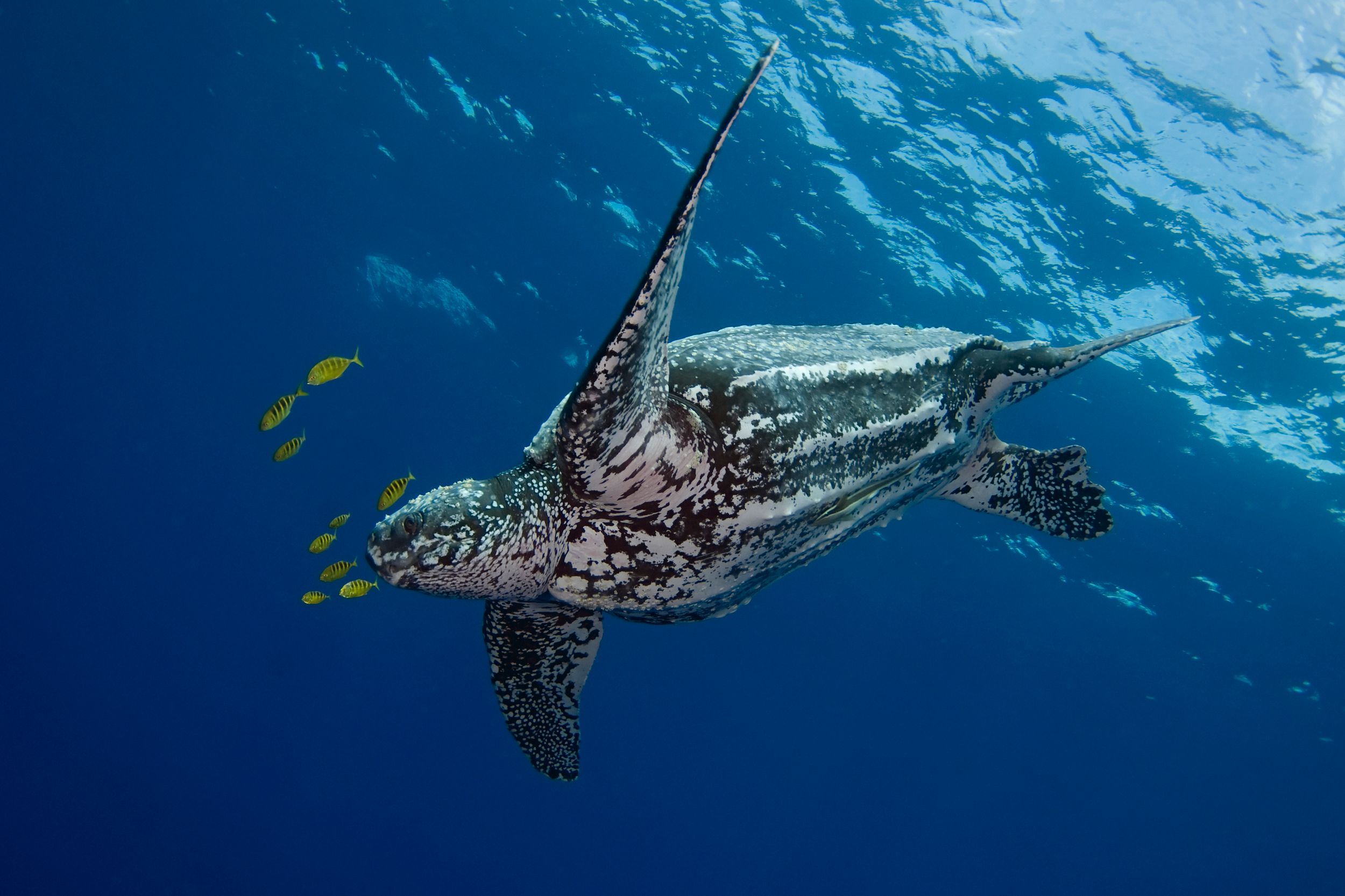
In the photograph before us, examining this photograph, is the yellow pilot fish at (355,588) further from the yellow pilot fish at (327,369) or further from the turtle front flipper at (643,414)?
the turtle front flipper at (643,414)

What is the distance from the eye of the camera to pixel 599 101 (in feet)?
43.5

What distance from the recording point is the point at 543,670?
401 cm

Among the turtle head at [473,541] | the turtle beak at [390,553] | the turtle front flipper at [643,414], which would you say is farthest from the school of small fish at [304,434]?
the turtle front flipper at [643,414]

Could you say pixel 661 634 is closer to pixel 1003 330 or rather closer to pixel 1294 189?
pixel 1003 330

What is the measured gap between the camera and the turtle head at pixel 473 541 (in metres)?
2.28

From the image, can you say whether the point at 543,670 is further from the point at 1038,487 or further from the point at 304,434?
the point at 1038,487

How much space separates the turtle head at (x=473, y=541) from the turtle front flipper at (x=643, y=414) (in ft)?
0.85

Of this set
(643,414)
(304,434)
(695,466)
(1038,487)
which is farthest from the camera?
(304,434)

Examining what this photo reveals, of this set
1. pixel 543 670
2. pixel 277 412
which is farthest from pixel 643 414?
pixel 277 412

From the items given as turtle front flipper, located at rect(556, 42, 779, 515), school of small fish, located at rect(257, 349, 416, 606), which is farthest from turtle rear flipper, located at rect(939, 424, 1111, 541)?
school of small fish, located at rect(257, 349, 416, 606)

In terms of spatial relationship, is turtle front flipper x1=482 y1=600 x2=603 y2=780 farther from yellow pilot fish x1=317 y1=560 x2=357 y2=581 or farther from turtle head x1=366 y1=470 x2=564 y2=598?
yellow pilot fish x1=317 y1=560 x2=357 y2=581

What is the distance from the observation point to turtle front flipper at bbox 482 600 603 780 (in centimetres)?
360

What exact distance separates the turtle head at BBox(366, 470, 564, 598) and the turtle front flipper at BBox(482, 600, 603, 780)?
82 cm

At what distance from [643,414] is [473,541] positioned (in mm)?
828
